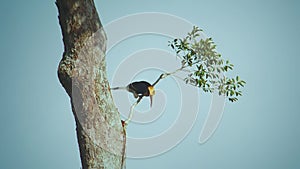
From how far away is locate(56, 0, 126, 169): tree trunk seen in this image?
94 cm

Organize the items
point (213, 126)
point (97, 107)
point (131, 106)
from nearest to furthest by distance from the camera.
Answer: point (97, 107), point (131, 106), point (213, 126)

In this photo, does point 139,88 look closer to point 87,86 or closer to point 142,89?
point 142,89

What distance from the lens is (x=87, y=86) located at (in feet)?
3.11

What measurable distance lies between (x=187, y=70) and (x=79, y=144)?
52 centimetres

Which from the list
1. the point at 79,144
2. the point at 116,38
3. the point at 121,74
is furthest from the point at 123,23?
the point at 79,144

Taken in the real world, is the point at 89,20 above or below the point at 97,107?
above

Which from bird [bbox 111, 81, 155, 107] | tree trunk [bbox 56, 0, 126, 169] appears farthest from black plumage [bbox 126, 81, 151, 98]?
tree trunk [bbox 56, 0, 126, 169]

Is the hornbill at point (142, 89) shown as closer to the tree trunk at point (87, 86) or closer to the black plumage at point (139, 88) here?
the black plumage at point (139, 88)

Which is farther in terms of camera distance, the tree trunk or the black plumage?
the black plumage

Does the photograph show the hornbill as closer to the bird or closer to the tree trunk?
the bird

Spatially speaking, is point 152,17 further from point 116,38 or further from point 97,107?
point 97,107

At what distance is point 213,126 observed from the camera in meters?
1.27

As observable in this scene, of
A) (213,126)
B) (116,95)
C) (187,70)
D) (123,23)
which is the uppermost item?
(123,23)

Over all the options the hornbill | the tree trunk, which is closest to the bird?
the hornbill
